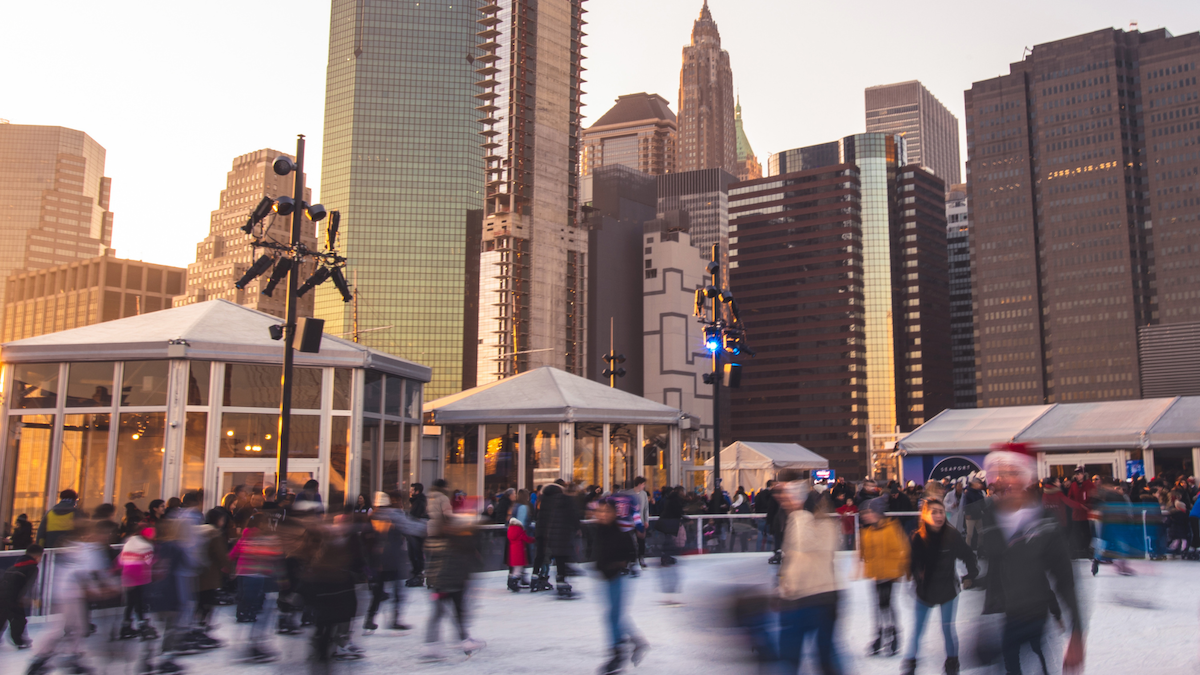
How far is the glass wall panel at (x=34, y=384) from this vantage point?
18875 millimetres

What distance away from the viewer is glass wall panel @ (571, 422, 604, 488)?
84.4 feet

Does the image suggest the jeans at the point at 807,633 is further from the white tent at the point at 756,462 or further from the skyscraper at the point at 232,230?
the skyscraper at the point at 232,230

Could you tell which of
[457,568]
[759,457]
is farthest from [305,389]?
[759,457]

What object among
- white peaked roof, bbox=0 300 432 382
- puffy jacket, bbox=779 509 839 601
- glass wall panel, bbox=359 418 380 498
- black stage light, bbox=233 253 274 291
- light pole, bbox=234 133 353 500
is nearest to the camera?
puffy jacket, bbox=779 509 839 601

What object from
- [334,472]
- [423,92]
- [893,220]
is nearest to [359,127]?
[423,92]

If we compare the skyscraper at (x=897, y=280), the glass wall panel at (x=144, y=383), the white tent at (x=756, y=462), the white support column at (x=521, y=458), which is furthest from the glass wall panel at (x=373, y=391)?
the skyscraper at (x=897, y=280)

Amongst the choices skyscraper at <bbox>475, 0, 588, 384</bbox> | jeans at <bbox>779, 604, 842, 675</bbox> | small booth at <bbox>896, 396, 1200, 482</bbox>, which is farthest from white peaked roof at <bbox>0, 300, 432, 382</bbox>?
skyscraper at <bbox>475, 0, 588, 384</bbox>

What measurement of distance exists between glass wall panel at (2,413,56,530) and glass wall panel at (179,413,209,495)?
2.69 metres

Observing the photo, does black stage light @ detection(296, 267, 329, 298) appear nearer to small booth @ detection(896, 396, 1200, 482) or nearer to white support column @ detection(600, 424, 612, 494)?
white support column @ detection(600, 424, 612, 494)

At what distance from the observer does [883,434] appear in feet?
536

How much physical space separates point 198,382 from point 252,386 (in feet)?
3.61

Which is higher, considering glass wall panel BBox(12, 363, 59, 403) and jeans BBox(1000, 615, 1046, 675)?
glass wall panel BBox(12, 363, 59, 403)

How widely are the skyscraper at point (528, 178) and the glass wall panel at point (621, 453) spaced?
74.7m

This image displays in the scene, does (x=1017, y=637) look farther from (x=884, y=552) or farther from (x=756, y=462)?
(x=756, y=462)
